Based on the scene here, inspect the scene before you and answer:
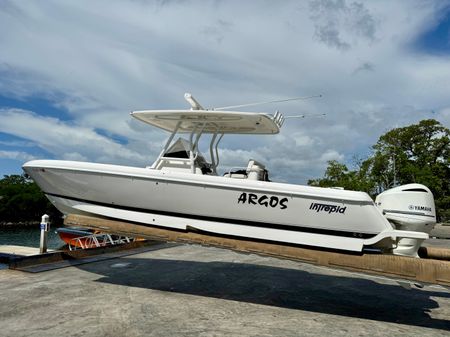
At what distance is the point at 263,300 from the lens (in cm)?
526

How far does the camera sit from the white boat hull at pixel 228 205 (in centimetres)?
473

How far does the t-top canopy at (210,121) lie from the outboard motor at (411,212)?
2146 mm

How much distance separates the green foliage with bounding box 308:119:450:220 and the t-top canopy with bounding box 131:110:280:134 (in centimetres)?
3474

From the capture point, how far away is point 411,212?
4883 millimetres

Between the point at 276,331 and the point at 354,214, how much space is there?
5.79 feet

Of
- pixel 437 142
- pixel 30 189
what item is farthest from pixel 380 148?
pixel 30 189

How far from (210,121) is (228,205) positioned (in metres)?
1.53

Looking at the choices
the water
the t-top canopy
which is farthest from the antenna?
the water

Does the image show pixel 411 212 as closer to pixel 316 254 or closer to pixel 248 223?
pixel 316 254

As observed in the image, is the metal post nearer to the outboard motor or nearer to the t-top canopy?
the t-top canopy

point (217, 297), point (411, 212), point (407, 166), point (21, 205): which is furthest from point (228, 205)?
point (21, 205)

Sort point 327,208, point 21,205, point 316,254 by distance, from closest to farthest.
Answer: point 316,254 < point 327,208 < point 21,205

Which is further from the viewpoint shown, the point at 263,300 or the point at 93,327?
the point at 263,300

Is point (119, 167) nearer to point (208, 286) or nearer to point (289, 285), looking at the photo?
point (208, 286)
